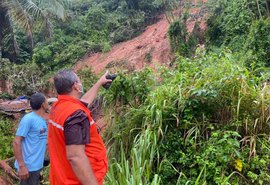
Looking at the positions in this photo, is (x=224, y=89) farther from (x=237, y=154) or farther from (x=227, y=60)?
(x=237, y=154)

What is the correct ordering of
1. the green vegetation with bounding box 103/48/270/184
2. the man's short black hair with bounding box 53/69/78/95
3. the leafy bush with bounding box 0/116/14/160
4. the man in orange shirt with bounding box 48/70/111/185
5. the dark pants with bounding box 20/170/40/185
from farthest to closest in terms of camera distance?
1. the leafy bush with bounding box 0/116/14/160
2. the dark pants with bounding box 20/170/40/185
3. the green vegetation with bounding box 103/48/270/184
4. the man's short black hair with bounding box 53/69/78/95
5. the man in orange shirt with bounding box 48/70/111/185

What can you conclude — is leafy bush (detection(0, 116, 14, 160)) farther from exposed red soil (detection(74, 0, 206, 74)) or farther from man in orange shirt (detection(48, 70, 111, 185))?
man in orange shirt (detection(48, 70, 111, 185))

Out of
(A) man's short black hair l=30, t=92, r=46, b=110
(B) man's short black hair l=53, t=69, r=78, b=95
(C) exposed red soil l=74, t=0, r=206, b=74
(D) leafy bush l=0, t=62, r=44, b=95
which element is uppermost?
(B) man's short black hair l=53, t=69, r=78, b=95

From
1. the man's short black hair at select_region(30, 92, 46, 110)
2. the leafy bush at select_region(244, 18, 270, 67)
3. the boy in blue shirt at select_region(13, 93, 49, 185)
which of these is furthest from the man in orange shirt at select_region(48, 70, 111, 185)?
the leafy bush at select_region(244, 18, 270, 67)

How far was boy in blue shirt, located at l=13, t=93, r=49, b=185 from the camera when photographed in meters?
4.16

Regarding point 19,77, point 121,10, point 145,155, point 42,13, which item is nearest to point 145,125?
point 145,155

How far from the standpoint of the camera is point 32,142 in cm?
427

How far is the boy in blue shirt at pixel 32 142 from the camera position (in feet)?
13.6

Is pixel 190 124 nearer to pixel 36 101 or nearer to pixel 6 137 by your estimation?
pixel 36 101

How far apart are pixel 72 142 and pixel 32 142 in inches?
75.7

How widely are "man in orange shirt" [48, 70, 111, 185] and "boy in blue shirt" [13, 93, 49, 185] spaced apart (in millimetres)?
1387

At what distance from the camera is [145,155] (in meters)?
4.27

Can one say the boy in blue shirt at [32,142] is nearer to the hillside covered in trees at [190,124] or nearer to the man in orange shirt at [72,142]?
the hillside covered in trees at [190,124]

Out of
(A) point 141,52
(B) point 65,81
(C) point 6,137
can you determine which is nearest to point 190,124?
(B) point 65,81
